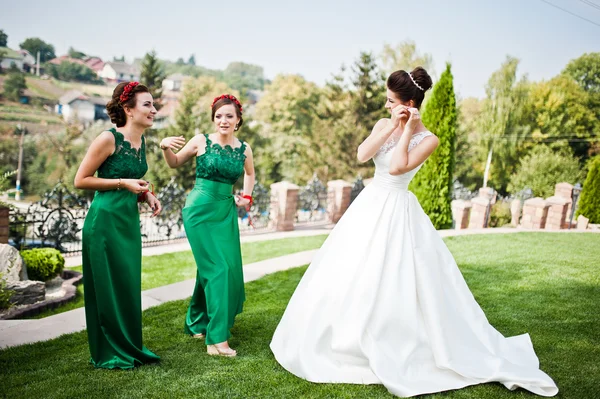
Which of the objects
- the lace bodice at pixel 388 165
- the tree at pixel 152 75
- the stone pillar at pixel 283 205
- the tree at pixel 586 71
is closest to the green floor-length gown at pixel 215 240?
the lace bodice at pixel 388 165

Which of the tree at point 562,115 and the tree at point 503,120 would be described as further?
the tree at point 562,115

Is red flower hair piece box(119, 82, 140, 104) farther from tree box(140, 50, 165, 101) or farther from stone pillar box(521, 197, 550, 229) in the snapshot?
tree box(140, 50, 165, 101)

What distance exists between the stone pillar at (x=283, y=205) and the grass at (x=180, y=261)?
1.97 m

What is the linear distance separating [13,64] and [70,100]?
953 centimetres

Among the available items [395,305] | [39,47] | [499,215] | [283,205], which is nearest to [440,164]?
[283,205]

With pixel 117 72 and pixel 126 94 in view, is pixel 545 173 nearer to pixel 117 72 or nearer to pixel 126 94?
pixel 126 94

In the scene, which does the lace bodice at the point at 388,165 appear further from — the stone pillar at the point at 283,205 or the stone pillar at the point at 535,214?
the stone pillar at the point at 535,214

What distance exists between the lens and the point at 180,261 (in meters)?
10.3

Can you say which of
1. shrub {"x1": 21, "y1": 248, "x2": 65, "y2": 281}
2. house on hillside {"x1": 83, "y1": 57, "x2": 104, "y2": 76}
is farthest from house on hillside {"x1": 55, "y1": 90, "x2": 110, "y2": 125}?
shrub {"x1": 21, "y1": 248, "x2": 65, "y2": 281}

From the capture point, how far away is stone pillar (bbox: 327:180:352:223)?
59.2 feet

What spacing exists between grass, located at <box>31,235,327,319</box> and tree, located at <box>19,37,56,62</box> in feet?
Answer: 281

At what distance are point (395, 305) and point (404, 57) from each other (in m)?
41.9

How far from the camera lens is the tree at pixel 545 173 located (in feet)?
111

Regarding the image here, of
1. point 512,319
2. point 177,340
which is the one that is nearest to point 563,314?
point 512,319
